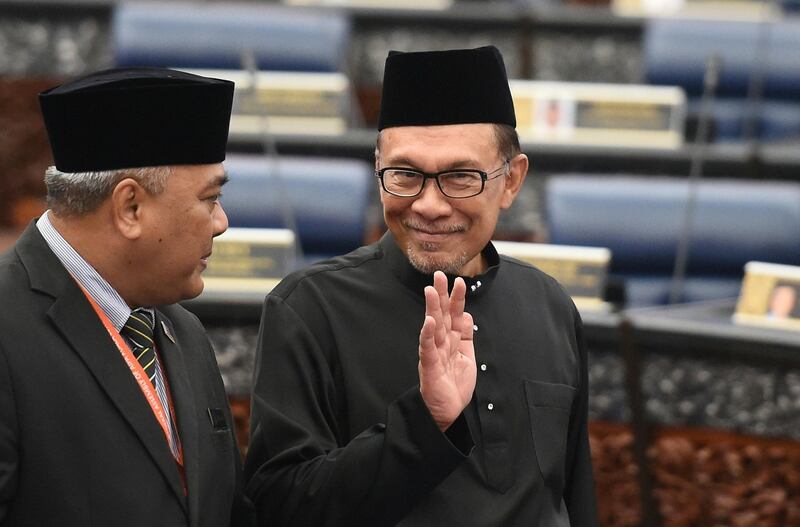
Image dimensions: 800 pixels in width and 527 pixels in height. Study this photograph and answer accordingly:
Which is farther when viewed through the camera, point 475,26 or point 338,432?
point 475,26

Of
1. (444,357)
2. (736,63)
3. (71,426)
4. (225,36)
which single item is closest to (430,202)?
(444,357)

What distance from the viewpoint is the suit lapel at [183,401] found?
1876 mm

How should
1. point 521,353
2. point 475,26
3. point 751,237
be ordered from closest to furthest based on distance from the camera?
point 521,353
point 751,237
point 475,26

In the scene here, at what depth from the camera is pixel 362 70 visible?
693cm

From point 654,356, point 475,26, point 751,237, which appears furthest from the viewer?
point 475,26

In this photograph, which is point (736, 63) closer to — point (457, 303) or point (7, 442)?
point (457, 303)

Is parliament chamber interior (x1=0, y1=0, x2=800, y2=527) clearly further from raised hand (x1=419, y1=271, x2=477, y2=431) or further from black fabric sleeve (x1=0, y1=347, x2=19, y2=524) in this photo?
black fabric sleeve (x1=0, y1=347, x2=19, y2=524)

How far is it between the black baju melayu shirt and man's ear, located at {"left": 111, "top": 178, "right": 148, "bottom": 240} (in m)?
0.35

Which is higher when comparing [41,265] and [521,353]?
[41,265]

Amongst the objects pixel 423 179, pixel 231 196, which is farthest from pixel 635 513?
pixel 231 196

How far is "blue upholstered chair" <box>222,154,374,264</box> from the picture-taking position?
16.1ft

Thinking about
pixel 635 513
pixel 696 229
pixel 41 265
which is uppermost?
pixel 41 265

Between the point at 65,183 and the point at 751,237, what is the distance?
11.4 feet

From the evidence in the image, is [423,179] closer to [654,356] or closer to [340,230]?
[654,356]
